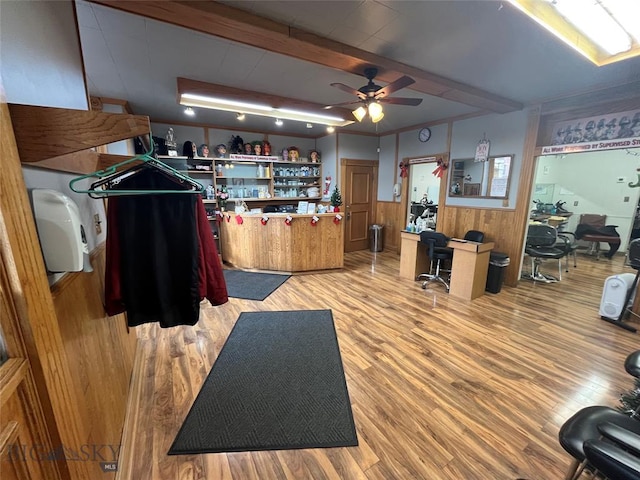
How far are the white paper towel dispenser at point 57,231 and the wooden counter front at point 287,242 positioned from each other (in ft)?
11.6

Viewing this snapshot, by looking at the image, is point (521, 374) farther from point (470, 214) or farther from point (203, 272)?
point (470, 214)

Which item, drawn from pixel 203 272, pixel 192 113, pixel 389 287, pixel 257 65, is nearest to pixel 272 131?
pixel 192 113

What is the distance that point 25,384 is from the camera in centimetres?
73

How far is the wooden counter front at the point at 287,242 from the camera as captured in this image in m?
4.47

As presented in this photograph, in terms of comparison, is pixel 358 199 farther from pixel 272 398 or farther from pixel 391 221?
pixel 272 398

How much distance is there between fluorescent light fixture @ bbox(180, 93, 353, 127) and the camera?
3.30 m

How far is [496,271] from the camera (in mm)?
3768

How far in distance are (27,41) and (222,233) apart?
171 inches

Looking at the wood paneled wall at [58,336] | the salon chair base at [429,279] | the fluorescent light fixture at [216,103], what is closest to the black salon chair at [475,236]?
the salon chair base at [429,279]

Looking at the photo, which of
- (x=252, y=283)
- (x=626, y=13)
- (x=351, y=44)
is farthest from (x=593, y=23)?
(x=252, y=283)

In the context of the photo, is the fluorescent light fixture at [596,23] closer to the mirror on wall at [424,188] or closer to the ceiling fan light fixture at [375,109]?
the ceiling fan light fixture at [375,109]

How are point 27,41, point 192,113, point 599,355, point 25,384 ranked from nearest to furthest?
point 25,384 → point 27,41 → point 599,355 → point 192,113

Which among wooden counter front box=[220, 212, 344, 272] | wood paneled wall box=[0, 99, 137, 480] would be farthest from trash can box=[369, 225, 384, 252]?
wood paneled wall box=[0, 99, 137, 480]

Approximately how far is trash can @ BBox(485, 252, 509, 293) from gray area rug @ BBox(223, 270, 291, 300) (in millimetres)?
3139
